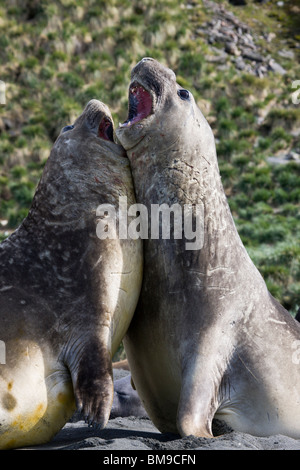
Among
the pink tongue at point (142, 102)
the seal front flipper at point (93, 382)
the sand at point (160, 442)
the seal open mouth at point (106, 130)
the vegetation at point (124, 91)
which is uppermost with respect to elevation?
the vegetation at point (124, 91)

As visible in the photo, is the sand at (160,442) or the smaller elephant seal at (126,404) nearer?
the sand at (160,442)

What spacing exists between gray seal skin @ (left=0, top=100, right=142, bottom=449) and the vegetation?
9.61 m

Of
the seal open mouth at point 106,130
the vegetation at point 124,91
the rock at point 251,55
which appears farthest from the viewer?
the rock at point 251,55

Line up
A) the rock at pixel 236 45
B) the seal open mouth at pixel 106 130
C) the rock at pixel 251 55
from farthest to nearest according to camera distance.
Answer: the rock at pixel 251 55, the rock at pixel 236 45, the seal open mouth at pixel 106 130

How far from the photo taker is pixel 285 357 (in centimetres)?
403

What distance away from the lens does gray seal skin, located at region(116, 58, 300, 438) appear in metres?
3.88

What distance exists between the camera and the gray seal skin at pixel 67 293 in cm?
353

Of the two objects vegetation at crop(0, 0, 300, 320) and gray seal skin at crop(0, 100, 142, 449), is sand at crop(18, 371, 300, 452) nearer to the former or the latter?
gray seal skin at crop(0, 100, 142, 449)

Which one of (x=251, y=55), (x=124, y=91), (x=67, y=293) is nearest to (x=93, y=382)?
(x=67, y=293)

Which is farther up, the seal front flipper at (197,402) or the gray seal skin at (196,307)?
the gray seal skin at (196,307)

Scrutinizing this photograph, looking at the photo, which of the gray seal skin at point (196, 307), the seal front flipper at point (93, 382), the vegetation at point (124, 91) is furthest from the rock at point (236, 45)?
the seal front flipper at point (93, 382)

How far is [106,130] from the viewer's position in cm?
441

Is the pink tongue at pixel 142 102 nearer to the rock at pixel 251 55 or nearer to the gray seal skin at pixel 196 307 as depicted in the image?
the gray seal skin at pixel 196 307

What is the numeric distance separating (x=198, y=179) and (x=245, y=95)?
17.6m
